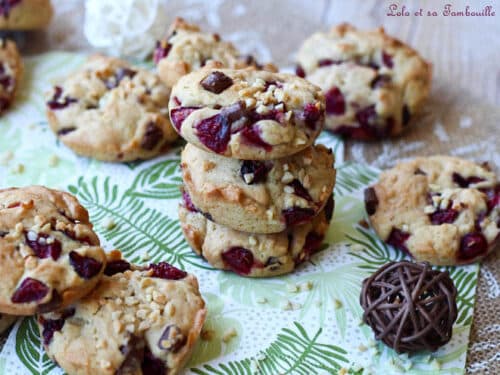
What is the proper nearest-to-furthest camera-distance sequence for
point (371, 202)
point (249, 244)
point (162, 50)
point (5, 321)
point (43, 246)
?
1. point (43, 246)
2. point (5, 321)
3. point (249, 244)
4. point (371, 202)
5. point (162, 50)

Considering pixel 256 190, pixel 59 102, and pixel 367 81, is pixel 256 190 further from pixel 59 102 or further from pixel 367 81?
pixel 59 102

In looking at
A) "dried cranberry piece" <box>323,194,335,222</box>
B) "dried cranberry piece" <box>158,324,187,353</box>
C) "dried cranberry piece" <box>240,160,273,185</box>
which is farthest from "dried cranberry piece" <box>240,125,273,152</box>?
"dried cranberry piece" <box>158,324,187,353</box>

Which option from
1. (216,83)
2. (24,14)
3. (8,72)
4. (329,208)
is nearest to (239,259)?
(329,208)

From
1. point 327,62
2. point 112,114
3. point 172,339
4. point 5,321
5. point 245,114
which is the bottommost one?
point 5,321

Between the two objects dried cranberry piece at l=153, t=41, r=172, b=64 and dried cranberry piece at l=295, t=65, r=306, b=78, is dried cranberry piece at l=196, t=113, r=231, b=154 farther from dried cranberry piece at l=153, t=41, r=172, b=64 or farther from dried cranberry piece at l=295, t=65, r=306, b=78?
dried cranberry piece at l=295, t=65, r=306, b=78

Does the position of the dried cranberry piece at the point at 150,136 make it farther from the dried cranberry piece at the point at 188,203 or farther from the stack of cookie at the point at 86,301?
the stack of cookie at the point at 86,301

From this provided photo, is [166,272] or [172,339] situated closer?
[172,339]
